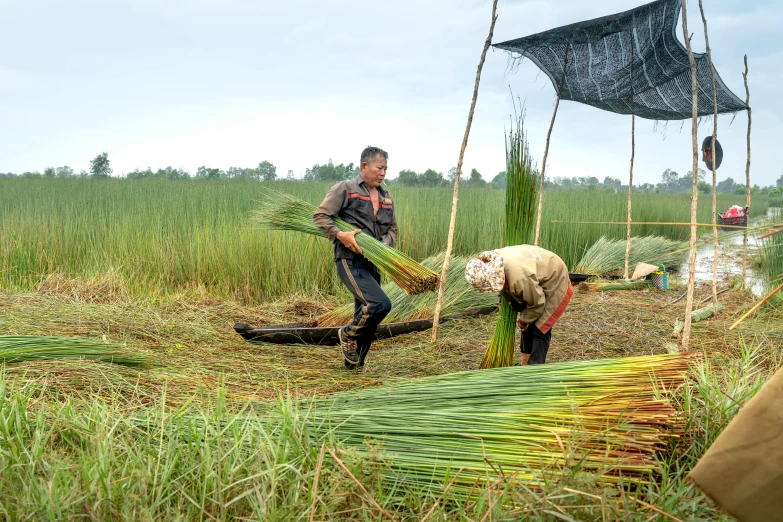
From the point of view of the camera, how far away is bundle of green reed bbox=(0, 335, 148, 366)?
3145 millimetres

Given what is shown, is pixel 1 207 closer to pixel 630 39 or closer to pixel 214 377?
pixel 214 377

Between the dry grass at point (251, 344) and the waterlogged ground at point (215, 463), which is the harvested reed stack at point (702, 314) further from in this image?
the waterlogged ground at point (215, 463)

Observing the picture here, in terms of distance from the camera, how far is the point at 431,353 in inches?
183

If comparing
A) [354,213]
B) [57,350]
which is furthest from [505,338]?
[57,350]

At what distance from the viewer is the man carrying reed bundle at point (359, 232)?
13.4 feet

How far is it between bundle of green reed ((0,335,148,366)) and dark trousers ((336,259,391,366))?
136 cm

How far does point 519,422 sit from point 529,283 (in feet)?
4.38

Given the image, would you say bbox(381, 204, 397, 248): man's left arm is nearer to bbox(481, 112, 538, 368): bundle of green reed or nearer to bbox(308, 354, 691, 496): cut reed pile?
bbox(481, 112, 538, 368): bundle of green reed

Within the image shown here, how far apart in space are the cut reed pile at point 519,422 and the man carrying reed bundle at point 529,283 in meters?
0.76

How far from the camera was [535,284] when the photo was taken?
3.29 meters

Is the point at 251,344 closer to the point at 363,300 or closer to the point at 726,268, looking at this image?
the point at 363,300

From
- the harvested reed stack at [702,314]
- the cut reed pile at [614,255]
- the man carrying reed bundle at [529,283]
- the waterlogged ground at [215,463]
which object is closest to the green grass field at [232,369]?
the waterlogged ground at [215,463]

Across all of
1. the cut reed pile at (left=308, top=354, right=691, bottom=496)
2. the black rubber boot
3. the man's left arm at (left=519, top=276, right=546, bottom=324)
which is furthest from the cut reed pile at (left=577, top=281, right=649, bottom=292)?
the cut reed pile at (left=308, top=354, right=691, bottom=496)

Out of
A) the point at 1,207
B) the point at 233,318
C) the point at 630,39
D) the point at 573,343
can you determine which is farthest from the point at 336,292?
the point at 1,207
